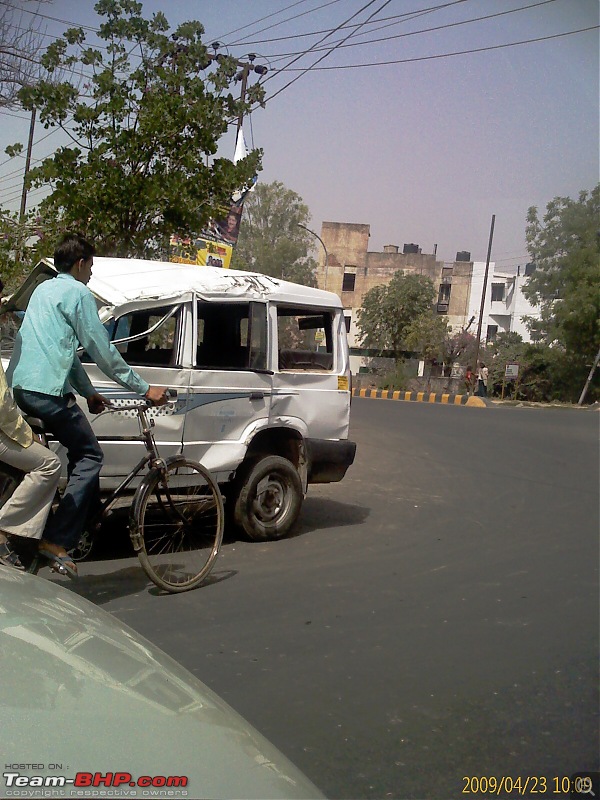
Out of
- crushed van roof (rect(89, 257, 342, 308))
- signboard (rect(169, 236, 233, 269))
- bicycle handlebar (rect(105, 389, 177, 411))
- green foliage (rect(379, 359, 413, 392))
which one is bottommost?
green foliage (rect(379, 359, 413, 392))

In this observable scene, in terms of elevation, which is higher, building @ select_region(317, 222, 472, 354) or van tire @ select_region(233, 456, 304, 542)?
building @ select_region(317, 222, 472, 354)

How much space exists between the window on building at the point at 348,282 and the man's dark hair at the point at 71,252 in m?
65.3

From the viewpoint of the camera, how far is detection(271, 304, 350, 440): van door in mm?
7113

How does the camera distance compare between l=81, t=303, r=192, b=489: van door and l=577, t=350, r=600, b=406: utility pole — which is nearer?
l=81, t=303, r=192, b=489: van door

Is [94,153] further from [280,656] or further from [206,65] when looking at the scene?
[280,656]

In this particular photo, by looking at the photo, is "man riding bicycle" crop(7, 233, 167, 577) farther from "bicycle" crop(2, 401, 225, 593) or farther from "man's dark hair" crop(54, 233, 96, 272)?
"bicycle" crop(2, 401, 225, 593)

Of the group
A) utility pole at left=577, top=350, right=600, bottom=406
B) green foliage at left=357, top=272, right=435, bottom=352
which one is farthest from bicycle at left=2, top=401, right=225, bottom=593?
green foliage at left=357, top=272, right=435, bottom=352

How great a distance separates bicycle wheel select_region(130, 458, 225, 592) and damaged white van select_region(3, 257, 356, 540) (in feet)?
1.41

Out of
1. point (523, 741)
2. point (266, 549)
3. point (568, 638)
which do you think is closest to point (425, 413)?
point (266, 549)

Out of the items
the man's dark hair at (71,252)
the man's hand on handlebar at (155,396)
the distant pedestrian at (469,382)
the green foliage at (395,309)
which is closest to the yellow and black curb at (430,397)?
the distant pedestrian at (469,382)

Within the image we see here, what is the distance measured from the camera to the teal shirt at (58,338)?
478cm

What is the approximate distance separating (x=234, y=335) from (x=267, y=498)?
133 centimetres

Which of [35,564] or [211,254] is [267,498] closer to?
[35,564]

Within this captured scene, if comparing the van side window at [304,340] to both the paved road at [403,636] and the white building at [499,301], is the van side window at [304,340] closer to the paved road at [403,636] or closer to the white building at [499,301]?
the paved road at [403,636]
